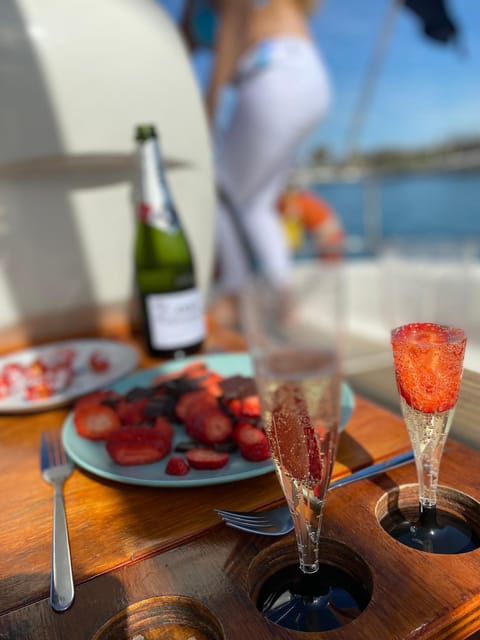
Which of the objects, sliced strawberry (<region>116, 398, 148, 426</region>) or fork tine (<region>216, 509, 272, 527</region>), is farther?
sliced strawberry (<region>116, 398, 148, 426</region>)

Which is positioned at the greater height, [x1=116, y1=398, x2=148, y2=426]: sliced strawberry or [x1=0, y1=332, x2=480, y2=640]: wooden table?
[x1=116, y1=398, x2=148, y2=426]: sliced strawberry

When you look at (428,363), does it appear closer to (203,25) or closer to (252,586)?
(252,586)

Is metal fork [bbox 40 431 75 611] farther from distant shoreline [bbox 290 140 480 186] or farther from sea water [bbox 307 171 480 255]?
distant shoreline [bbox 290 140 480 186]

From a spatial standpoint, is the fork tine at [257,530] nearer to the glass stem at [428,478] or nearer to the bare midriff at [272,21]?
the glass stem at [428,478]

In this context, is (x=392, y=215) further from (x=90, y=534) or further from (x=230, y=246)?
(x=90, y=534)

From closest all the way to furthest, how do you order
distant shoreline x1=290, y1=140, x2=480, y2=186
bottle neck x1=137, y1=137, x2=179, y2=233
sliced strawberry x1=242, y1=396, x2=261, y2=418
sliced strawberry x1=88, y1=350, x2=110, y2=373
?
sliced strawberry x1=242, y1=396, x2=261, y2=418
sliced strawberry x1=88, y1=350, x2=110, y2=373
bottle neck x1=137, y1=137, x2=179, y2=233
distant shoreline x1=290, y1=140, x2=480, y2=186

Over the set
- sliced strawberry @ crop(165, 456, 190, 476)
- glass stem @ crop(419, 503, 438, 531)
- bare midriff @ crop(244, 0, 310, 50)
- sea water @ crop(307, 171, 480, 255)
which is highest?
bare midriff @ crop(244, 0, 310, 50)

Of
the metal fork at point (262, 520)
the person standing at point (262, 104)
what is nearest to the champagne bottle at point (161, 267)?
the metal fork at point (262, 520)

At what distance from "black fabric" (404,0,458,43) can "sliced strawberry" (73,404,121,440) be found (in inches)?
80.0

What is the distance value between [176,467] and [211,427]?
5cm

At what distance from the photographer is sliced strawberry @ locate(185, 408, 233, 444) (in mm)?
432

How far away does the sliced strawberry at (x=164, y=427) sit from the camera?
0.44m

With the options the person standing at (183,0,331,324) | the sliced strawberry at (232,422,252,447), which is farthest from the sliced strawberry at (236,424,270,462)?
the person standing at (183,0,331,324)

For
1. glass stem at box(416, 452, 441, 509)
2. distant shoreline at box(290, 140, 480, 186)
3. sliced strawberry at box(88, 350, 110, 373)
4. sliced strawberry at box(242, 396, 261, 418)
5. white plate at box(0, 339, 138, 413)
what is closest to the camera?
glass stem at box(416, 452, 441, 509)
